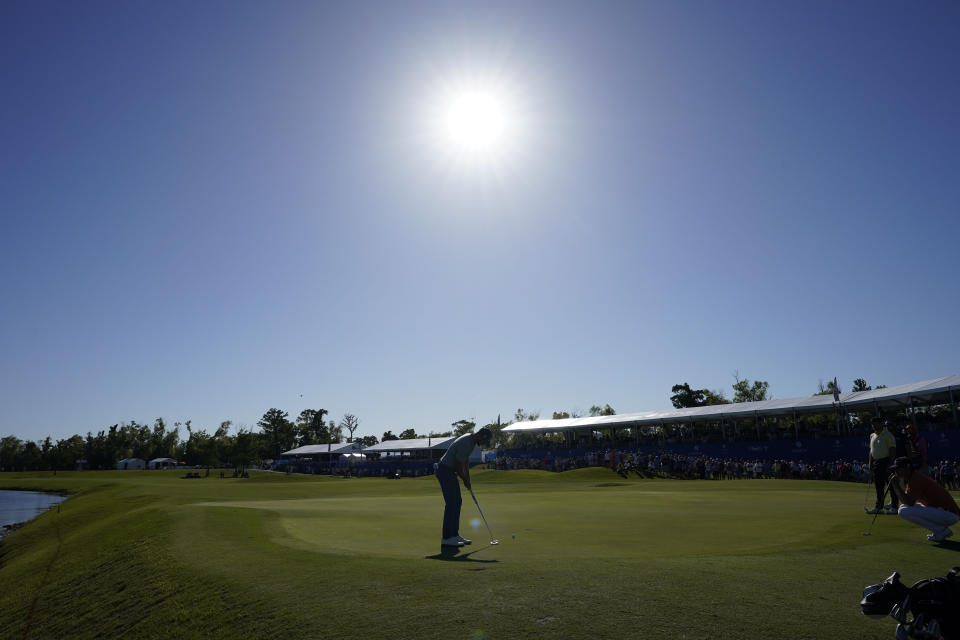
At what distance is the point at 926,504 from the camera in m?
8.84

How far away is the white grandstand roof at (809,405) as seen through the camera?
Result: 3656 cm

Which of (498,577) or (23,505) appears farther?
(23,505)

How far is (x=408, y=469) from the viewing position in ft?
229

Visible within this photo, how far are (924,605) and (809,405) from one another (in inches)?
1821

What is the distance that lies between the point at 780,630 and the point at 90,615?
1210cm

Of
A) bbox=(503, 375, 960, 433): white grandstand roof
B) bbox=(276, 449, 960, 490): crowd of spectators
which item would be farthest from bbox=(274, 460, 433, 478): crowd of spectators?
bbox=(503, 375, 960, 433): white grandstand roof

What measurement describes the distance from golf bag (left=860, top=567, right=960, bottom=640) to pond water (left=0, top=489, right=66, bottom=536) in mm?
45317

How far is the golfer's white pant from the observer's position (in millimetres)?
8508

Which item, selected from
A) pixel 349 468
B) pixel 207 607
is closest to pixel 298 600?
pixel 207 607

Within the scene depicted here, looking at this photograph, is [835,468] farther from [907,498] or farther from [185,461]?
[185,461]

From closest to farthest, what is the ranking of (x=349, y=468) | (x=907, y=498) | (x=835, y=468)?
(x=907, y=498) → (x=835, y=468) → (x=349, y=468)

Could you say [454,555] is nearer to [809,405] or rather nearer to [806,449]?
[806,449]

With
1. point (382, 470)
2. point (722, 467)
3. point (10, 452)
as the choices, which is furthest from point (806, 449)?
point (10, 452)

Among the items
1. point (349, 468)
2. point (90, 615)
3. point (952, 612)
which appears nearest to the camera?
point (952, 612)
